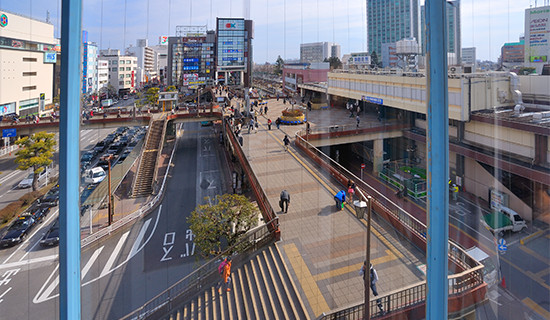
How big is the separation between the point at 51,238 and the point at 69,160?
4499mm

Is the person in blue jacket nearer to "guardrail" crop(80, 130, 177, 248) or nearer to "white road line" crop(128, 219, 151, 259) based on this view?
"white road line" crop(128, 219, 151, 259)

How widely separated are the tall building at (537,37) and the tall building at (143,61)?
38342mm

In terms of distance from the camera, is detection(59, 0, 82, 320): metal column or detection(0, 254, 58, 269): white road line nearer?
detection(59, 0, 82, 320): metal column

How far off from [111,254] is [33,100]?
489 cm

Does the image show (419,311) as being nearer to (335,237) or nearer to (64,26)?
(335,237)

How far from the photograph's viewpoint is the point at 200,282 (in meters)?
4.16

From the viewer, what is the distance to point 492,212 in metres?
4.47

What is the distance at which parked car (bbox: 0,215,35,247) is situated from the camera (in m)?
4.75

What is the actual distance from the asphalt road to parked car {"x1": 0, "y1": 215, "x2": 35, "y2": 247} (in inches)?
6.2

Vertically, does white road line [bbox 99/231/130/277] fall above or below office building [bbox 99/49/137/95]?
below

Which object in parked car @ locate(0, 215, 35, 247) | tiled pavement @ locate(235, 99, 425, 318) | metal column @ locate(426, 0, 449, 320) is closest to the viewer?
metal column @ locate(426, 0, 449, 320)

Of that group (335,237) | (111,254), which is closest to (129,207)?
(111,254)

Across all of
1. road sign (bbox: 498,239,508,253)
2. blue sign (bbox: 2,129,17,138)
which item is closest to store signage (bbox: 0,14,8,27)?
blue sign (bbox: 2,129,17,138)

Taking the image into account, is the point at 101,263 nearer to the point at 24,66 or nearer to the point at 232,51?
the point at 24,66
